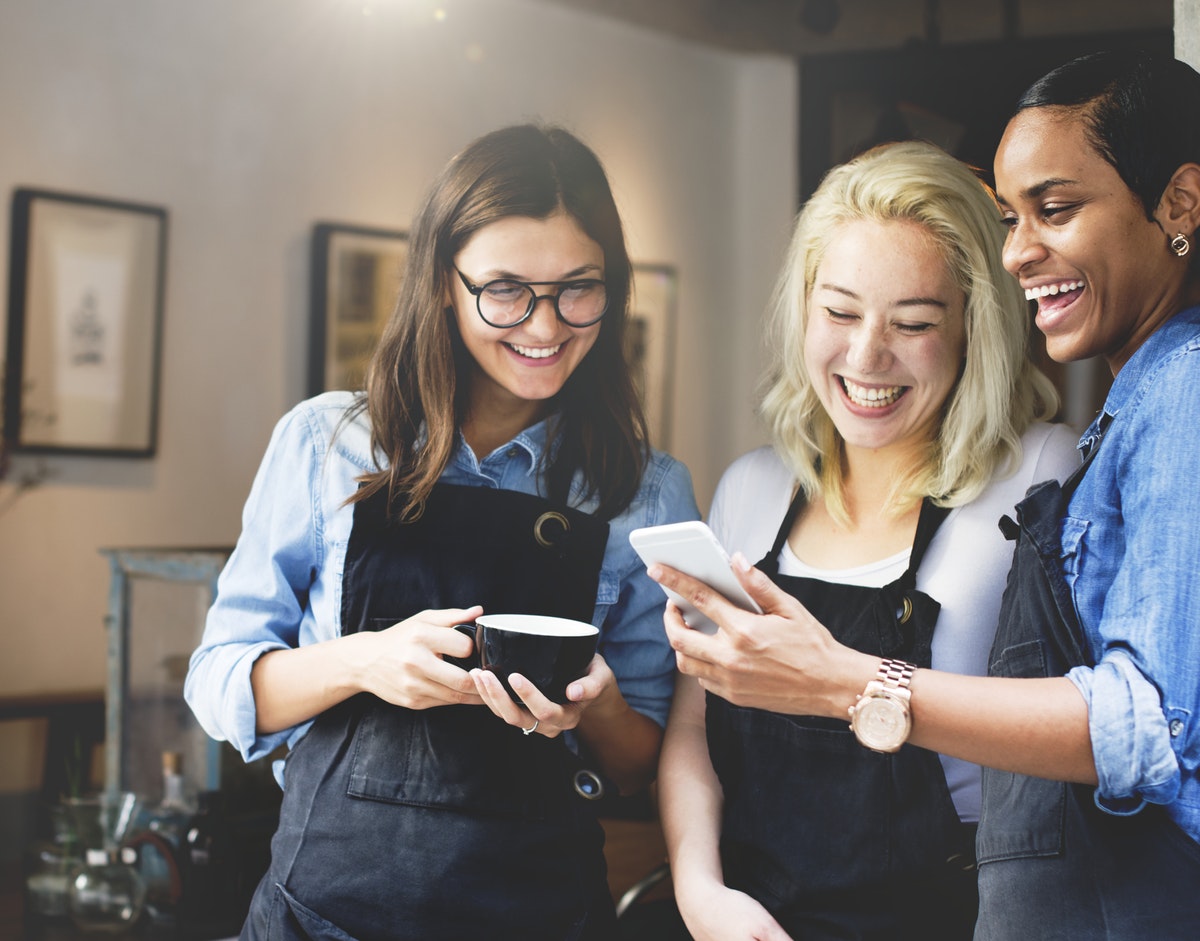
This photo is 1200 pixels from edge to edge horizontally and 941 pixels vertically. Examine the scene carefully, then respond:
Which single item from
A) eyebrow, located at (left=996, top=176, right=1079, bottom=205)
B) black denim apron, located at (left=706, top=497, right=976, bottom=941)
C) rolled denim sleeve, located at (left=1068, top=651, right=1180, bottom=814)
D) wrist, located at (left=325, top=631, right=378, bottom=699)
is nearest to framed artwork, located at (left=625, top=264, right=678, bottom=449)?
black denim apron, located at (left=706, top=497, right=976, bottom=941)

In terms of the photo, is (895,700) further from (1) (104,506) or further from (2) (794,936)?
(1) (104,506)

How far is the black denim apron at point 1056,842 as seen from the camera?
1.04 meters

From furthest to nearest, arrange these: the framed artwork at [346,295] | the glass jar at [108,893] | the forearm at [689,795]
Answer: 1. the framed artwork at [346,295]
2. the glass jar at [108,893]
3. the forearm at [689,795]

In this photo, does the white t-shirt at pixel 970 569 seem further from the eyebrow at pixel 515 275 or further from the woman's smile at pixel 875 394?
the eyebrow at pixel 515 275

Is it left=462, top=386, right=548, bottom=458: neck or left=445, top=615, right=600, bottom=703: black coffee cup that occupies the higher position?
left=462, top=386, right=548, bottom=458: neck

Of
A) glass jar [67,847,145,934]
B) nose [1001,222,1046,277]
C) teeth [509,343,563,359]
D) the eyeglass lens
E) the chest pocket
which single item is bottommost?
glass jar [67,847,145,934]

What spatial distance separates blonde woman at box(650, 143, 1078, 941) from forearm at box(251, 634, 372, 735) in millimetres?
443

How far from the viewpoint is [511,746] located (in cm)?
145

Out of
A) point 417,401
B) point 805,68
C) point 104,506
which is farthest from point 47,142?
point 417,401

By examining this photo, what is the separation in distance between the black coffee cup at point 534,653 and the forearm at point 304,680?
0.16 meters

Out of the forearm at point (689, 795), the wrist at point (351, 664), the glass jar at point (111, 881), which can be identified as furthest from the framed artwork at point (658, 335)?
the wrist at point (351, 664)

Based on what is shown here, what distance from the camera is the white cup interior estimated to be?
122 cm

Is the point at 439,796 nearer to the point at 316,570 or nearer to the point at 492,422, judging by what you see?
the point at 316,570

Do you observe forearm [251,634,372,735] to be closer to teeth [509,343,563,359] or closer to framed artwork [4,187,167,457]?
teeth [509,343,563,359]
